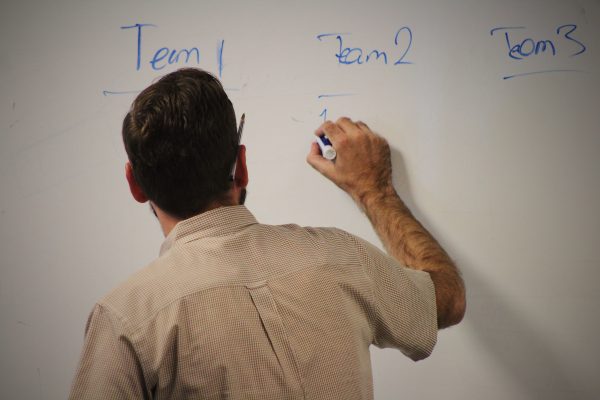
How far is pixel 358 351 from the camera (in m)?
0.69

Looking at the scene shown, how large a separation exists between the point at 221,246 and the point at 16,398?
74 cm

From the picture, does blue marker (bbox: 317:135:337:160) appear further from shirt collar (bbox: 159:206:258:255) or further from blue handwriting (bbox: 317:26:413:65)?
shirt collar (bbox: 159:206:258:255)

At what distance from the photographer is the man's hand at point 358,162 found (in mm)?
942

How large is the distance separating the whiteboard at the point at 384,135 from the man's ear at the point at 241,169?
10.5 inches

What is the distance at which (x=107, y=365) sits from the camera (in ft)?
1.99

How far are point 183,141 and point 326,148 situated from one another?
341 millimetres

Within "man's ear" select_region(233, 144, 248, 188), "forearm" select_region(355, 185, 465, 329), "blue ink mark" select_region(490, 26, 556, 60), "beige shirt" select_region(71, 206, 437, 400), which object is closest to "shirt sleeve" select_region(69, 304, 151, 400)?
"beige shirt" select_region(71, 206, 437, 400)

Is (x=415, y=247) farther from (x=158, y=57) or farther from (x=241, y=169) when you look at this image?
(x=158, y=57)

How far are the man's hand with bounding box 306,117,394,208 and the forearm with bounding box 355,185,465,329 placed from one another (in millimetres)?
12

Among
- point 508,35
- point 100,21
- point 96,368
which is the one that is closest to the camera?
point 96,368

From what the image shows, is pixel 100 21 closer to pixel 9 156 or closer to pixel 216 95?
pixel 9 156

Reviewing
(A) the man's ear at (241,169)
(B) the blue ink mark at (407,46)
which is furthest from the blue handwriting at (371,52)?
(A) the man's ear at (241,169)

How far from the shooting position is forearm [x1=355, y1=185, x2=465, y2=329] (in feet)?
2.64

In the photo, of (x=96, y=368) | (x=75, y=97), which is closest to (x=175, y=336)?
(x=96, y=368)
